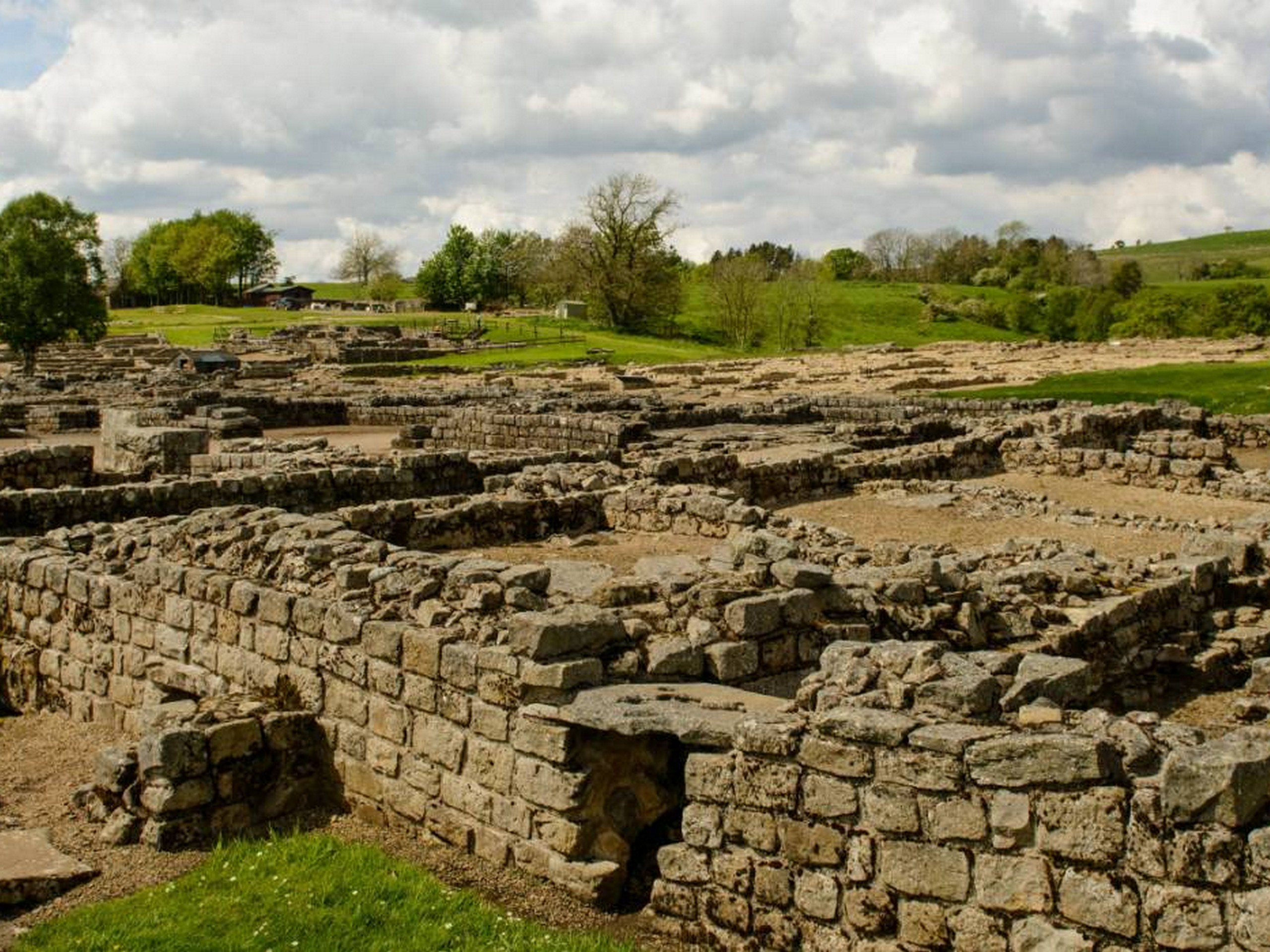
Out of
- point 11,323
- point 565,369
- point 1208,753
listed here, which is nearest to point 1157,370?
point 565,369

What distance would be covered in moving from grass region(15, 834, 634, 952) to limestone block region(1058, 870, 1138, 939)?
7.44ft

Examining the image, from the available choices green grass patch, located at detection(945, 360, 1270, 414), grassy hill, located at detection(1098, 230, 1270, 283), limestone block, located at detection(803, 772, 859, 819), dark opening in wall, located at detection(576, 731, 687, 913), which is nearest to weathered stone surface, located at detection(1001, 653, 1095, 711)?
limestone block, located at detection(803, 772, 859, 819)

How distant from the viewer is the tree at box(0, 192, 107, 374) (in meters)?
61.1

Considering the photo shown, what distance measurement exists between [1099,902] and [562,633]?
3.37m

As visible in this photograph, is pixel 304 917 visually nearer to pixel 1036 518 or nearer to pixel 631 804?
pixel 631 804

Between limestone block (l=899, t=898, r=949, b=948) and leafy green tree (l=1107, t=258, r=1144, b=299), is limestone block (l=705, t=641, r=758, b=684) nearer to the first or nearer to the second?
limestone block (l=899, t=898, r=949, b=948)

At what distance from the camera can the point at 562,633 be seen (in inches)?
296

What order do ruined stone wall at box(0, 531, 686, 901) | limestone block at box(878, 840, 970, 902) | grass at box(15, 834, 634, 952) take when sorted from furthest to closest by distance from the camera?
ruined stone wall at box(0, 531, 686, 901) → grass at box(15, 834, 634, 952) → limestone block at box(878, 840, 970, 902)

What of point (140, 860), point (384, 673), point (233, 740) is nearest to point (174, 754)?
point (233, 740)

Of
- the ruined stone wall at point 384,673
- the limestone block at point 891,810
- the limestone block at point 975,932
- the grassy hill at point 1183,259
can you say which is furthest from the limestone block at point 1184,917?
the grassy hill at point 1183,259

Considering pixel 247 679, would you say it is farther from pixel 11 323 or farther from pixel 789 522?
pixel 11 323

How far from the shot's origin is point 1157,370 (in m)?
48.8

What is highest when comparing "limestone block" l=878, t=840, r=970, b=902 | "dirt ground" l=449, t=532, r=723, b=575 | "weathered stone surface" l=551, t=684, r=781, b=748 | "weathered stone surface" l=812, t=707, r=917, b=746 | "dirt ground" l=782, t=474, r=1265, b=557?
"weathered stone surface" l=812, t=707, r=917, b=746

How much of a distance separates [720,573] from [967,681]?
2994 mm
